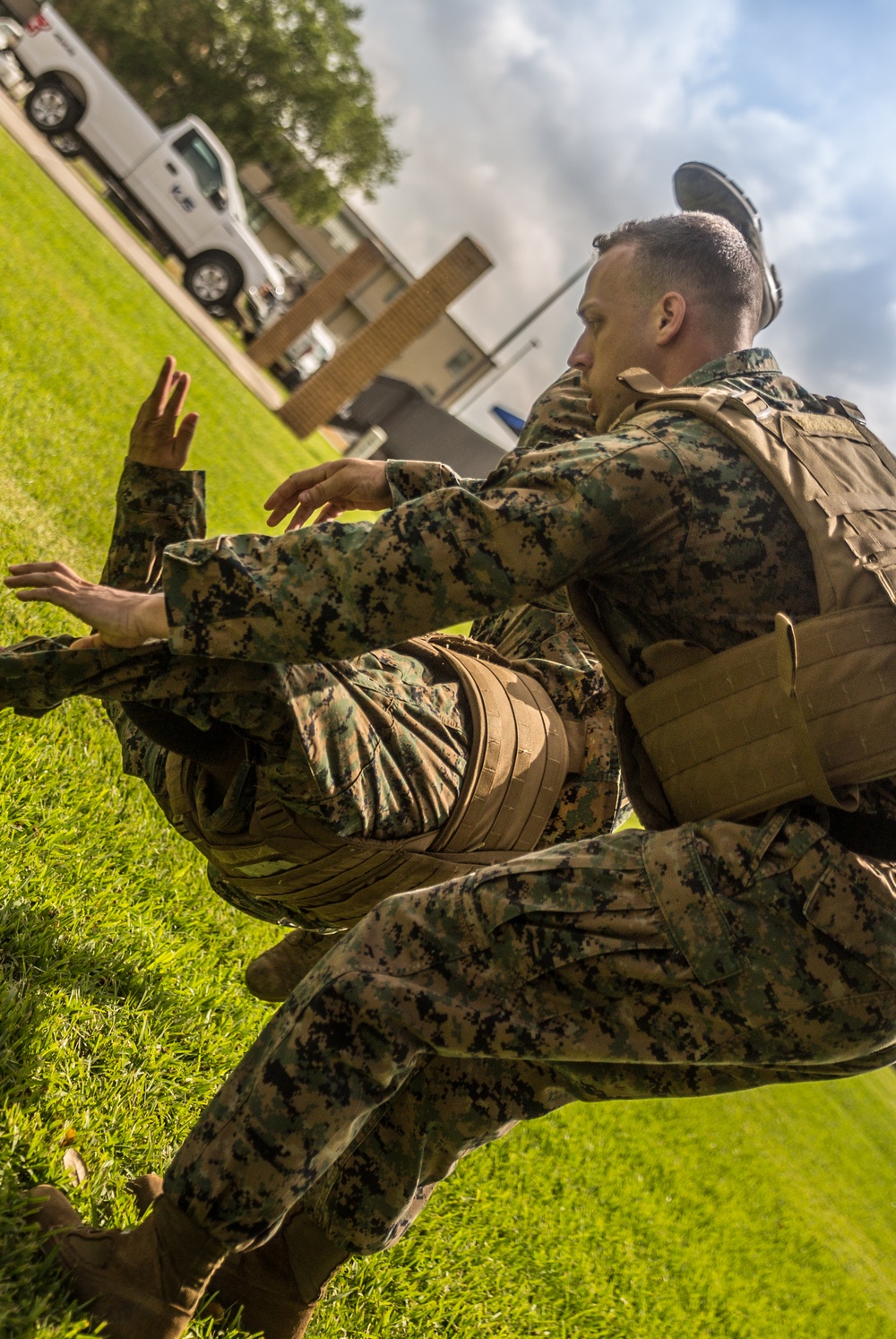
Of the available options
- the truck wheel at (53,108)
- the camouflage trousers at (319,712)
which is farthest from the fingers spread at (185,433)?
the truck wheel at (53,108)

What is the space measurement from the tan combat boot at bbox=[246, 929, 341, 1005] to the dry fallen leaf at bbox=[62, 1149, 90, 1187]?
3.43ft

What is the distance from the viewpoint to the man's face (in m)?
2.66

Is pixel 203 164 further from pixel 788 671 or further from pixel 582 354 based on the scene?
pixel 788 671

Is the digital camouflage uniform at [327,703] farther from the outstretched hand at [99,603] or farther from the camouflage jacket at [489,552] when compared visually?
the camouflage jacket at [489,552]

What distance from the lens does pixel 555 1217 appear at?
4113 mm

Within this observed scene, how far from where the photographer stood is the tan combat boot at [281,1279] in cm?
228

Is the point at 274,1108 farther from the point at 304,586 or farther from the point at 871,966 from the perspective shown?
the point at 871,966

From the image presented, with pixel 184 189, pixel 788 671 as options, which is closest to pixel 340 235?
pixel 184 189

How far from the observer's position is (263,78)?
1742 inches

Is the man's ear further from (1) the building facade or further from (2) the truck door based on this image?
(1) the building facade

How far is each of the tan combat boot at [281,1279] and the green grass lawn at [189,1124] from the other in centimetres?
15

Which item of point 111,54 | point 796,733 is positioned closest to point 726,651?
point 796,733

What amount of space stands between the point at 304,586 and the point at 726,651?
2.75 feet

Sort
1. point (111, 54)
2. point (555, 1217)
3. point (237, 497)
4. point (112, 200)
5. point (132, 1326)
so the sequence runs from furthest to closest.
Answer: point (111, 54), point (112, 200), point (237, 497), point (555, 1217), point (132, 1326)
